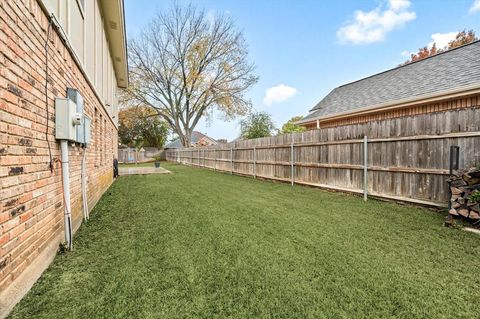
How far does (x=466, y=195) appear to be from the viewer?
3.38 metres

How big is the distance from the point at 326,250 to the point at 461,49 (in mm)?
10283

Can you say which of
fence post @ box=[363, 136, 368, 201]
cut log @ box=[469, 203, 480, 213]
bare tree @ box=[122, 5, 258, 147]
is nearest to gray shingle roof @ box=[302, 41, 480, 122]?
fence post @ box=[363, 136, 368, 201]

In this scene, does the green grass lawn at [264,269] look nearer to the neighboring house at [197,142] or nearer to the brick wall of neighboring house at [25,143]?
the brick wall of neighboring house at [25,143]

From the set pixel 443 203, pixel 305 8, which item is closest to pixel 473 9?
pixel 305 8

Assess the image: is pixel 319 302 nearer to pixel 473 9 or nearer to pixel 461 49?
pixel 461 49

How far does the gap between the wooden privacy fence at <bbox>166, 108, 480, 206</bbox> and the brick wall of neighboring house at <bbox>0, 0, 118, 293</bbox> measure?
5.60m

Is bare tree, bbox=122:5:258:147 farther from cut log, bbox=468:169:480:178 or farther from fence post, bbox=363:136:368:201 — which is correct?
cut log, bbox=468:169:480:178

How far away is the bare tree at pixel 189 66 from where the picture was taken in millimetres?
22719

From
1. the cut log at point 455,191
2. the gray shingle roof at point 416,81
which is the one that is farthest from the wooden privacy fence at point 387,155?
the gray shingle roof at point 416,81

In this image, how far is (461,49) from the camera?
844 centimetres

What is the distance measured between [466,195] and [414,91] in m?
5.68

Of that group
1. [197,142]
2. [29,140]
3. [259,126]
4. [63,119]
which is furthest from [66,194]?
[197,142]

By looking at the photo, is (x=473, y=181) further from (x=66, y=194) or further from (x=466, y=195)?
(x=66, y=194)

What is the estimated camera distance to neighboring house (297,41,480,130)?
6.56m
